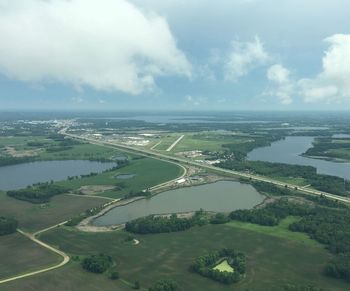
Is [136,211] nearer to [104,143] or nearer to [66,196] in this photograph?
[66,196]

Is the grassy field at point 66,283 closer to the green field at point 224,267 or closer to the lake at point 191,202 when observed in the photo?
the green field at point 224,267

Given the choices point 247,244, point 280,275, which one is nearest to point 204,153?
point 247,244

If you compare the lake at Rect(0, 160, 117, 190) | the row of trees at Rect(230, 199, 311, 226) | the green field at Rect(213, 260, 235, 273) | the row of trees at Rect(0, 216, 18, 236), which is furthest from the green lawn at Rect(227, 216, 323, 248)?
Result: the lake at Rect(0, 160, 117, 190)

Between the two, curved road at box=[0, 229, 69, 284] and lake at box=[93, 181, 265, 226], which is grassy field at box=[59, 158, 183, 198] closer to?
lake at box=[93, 181, 265, 226]

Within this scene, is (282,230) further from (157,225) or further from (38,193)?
(38,193)

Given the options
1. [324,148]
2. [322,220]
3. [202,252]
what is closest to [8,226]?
[202,252]

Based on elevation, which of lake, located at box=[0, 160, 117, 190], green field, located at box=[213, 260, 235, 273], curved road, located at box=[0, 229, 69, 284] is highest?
lake, located at box=[0, 160, 117, 190]

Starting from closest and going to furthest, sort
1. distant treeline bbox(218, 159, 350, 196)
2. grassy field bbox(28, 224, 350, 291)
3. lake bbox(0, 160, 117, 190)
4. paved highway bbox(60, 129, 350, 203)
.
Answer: grassy field bbox(28, 224, 350, 291) → paved highway bbox(60, 129, 350, 203) → distant treeline bbox(218, 159, 350, 196) → lake bbox(0, 160, 117, 190)
